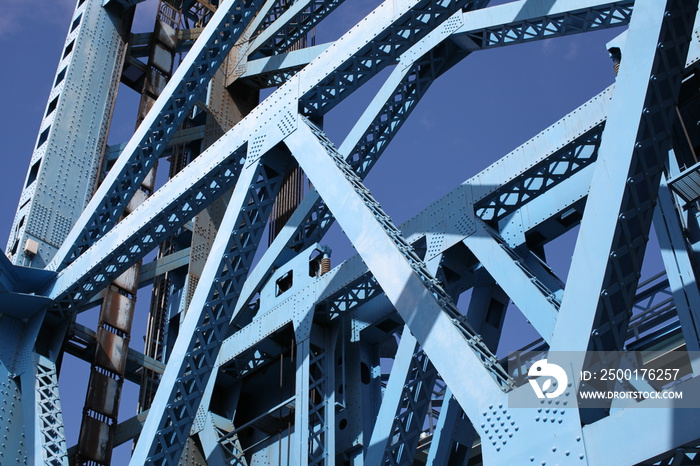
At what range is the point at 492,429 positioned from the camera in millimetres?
6027

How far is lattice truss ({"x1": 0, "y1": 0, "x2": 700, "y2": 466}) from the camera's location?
237 inches

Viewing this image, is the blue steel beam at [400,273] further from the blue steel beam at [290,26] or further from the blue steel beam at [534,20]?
the blue steel beam at [290,26]

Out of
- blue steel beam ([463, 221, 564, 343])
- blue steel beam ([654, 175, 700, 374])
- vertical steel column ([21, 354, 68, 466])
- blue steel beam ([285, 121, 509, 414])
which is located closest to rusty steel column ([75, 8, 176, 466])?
vertical steel column ([21, 354, 68, 466])

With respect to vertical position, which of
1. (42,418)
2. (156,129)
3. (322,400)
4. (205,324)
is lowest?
(322,400)

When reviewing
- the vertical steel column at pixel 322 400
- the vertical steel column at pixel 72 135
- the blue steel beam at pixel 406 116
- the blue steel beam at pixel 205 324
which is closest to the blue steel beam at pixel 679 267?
the blue steel beam at pixel 406 116

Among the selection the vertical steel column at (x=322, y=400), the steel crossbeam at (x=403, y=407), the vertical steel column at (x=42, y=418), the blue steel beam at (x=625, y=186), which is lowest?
the blue steel beam at (x=625, y=186)

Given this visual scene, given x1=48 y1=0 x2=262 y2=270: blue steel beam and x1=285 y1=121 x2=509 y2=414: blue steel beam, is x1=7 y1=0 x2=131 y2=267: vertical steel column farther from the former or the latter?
x1=285 y1=121 x2=509 y2=414: blue steel beam

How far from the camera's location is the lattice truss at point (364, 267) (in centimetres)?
602

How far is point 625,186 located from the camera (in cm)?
593

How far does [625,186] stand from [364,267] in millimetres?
6903

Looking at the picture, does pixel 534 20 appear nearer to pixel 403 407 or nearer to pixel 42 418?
pixel 403 407

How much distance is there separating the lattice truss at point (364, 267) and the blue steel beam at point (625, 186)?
0.06 feet

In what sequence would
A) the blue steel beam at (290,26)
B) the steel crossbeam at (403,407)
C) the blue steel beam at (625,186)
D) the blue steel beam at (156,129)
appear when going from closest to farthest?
the blue steel beam at (625,186) < the steel crossbeam at (403,407) < the blue steel beam at (156,129) < the blue steel beam at (290,26)

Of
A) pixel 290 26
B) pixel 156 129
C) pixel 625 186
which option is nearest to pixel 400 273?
pixel 625 186
